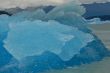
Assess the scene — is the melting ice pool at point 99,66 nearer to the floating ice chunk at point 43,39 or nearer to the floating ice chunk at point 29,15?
the floating ice chunk at point 43,39

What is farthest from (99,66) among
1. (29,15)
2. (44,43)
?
(29,15)

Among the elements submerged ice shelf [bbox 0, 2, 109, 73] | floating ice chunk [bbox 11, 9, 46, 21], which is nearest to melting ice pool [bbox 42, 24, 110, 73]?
submerged ice shelf [bbox 0, 2, 109, 73]

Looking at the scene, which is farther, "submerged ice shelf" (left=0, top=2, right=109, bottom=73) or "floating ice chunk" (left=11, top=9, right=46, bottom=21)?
"floating ice chunk" (left=11, top=9, right=46, bottom=21)

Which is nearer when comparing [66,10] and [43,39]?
[43,39]

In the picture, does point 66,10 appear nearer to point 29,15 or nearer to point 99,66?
point 29,15

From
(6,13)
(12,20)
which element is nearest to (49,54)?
(12,20)

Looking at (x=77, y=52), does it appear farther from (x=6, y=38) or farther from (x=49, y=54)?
(x=6, y=38)

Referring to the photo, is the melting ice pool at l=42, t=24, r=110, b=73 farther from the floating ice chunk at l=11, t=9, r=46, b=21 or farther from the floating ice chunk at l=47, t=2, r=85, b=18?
the floating ice chunk at l=11, t=9, r=46, b=21
